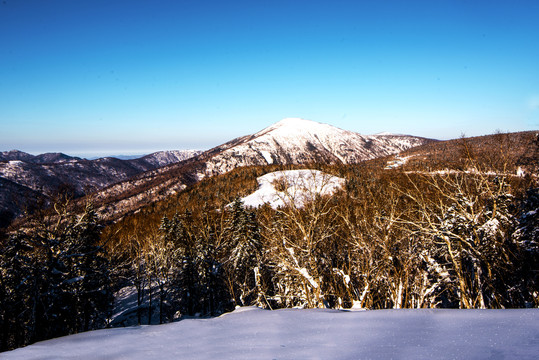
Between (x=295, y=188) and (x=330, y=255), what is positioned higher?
(x=295, y=188)

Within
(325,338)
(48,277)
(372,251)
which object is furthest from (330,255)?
(48,277)

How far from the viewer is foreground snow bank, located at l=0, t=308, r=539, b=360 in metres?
2.63

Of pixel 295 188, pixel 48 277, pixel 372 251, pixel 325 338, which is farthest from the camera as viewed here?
pixel 48 277

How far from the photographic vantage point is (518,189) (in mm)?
18578

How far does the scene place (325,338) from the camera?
10.6 ft

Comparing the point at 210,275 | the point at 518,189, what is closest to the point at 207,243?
the point at 210,275

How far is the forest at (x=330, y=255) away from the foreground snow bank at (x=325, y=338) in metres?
4.84

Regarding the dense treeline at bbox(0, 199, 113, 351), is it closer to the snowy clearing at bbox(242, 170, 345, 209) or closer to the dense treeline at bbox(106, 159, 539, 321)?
the dense treeline at bbox(106, 159, 539, 321)

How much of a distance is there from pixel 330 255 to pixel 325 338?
53.4ft

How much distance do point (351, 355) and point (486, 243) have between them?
11985 millimetres

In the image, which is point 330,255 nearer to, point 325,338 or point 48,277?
point 325,338

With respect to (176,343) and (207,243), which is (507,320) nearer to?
(176,343)

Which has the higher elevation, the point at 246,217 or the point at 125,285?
the point at 246,217

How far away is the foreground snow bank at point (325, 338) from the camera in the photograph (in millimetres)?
2633
